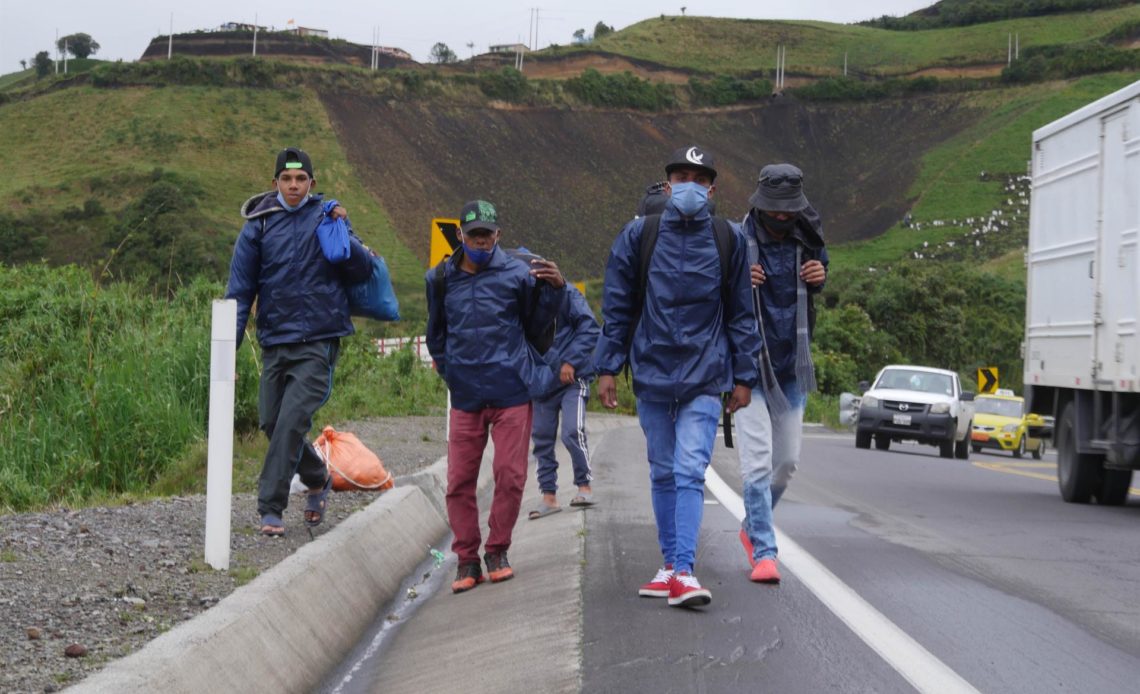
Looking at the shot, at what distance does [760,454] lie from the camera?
786 cm

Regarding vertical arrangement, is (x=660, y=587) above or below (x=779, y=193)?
below

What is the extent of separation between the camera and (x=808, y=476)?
17.8 metres

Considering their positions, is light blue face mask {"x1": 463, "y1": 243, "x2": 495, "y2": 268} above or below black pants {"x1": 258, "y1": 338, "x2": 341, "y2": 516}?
above

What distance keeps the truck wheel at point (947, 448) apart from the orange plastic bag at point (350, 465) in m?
18.4

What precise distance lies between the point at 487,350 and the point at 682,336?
Result: 1192mm

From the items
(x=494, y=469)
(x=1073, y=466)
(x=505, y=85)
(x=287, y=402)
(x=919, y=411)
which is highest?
(x=505, y=85)

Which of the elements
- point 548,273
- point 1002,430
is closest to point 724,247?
point 548,273

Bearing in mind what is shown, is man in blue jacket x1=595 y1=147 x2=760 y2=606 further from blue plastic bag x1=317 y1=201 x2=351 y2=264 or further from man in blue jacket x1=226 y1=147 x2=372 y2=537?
man in blue jacket x1=226 y1=147 x2=372 y2=537

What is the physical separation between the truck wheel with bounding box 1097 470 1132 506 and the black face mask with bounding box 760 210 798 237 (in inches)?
331

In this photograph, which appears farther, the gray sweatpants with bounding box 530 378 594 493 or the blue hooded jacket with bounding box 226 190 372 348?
the gray sweatpants with bounding box 530 378 594 493

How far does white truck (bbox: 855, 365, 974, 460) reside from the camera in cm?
2736

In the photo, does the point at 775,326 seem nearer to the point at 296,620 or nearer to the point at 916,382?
the point at 296,620

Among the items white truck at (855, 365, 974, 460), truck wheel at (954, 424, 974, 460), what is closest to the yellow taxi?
truck wheel at (954, 424, 974, 460)

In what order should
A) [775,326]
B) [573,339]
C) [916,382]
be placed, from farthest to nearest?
[916,382] < [573,339] < [775,326]
